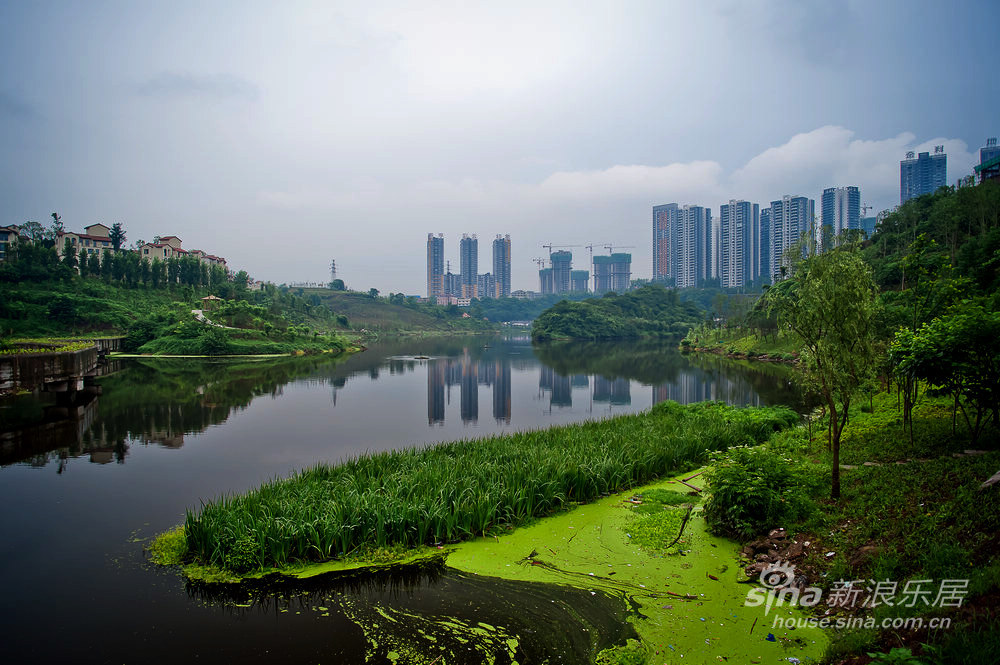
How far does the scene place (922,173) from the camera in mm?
74562

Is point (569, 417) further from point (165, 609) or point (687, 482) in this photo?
point (165, 609)

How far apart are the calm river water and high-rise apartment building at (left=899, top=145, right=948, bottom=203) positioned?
68664mm

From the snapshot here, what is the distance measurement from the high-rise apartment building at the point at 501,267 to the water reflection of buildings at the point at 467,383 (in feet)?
406

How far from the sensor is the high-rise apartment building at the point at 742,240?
111188 mm

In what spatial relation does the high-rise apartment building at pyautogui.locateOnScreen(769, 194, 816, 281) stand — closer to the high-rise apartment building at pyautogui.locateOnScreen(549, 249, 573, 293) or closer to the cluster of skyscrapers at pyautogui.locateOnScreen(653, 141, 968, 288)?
the cluster of skyscrapers at pyautogui.locateOnScreen(653, 141, 968, 288)

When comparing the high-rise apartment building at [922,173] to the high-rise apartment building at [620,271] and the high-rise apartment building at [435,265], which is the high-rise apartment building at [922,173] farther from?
the high-rise apartment building at [435,265]

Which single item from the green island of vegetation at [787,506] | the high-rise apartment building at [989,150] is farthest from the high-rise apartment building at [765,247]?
the green island of vegetation at [787,506]

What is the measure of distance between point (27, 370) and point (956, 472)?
22699 millimetres

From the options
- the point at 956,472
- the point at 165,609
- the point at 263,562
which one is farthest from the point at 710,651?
the point at 165,609

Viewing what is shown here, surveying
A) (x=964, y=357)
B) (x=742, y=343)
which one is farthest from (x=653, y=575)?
(x=742, y=343)

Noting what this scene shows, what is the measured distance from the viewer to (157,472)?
10.8m

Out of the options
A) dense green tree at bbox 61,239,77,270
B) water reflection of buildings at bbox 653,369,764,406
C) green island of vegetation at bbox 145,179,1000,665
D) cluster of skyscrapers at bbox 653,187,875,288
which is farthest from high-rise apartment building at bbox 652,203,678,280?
green island of vegetation at bbox 145,179,1000,665

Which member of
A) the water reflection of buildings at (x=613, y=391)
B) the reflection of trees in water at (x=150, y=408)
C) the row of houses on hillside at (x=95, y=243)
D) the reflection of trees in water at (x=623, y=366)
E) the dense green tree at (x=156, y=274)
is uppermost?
the row of houses on hillside at (x=95, y=243)

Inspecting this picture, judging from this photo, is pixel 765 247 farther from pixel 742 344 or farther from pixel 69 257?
pixel 69 257
